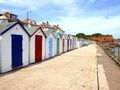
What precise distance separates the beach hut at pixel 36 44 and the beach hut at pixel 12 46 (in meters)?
1.16

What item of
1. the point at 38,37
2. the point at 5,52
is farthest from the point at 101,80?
the point at 38,37

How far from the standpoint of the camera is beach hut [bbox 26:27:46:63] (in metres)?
13.7

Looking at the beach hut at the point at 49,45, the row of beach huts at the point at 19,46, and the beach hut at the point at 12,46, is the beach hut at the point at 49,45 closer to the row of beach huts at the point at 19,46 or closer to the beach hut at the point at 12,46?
the row of beach huts at the point at 19,46

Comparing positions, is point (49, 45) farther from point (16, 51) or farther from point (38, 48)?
point (16, 51)

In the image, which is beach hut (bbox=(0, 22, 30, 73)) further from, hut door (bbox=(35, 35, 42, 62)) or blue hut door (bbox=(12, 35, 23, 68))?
hut door (bbox=(35, 35, 42, 62))

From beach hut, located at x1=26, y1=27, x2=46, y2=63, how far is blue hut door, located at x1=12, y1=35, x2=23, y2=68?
2.12 meters

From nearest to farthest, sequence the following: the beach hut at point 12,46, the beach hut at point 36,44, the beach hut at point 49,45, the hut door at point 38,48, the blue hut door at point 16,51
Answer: the beach hut at point 12,46 → the blue hut door at point 16,51 → the beach hut at point 36,44 → the hut door at point 38,48 → the beach hut at point 49,45

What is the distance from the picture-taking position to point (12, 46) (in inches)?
412

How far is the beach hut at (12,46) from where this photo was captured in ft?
31.6

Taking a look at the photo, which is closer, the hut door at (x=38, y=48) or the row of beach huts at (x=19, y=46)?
the row of beach huts at (x=19, y=46)

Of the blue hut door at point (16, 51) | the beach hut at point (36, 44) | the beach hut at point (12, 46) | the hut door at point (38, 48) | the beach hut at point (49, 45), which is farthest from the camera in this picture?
the beach hut at point (49, 45)

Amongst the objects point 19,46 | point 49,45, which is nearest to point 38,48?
point 49,45

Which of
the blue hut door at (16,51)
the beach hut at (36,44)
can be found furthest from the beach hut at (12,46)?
the beach hut at (36,44)

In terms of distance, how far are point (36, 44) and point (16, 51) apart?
3.77 metres
